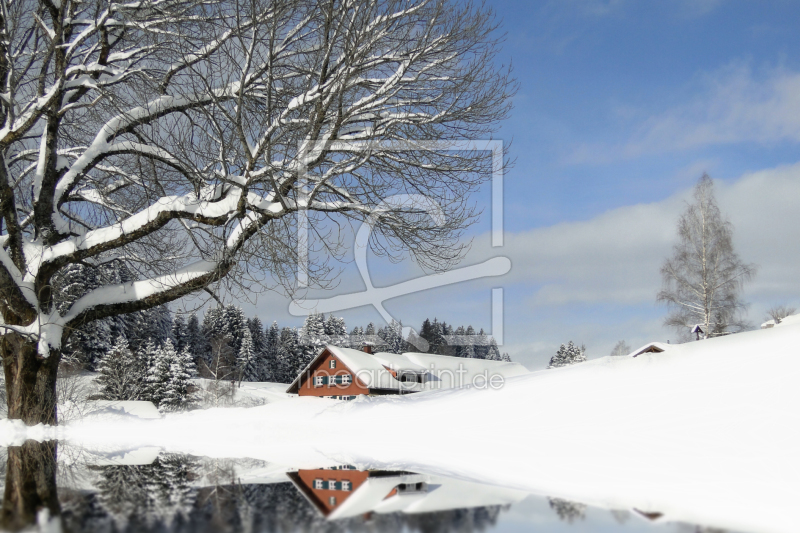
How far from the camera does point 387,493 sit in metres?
3.49

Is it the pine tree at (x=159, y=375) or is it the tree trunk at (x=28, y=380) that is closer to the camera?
the tree trunk at (x=28, y=380)

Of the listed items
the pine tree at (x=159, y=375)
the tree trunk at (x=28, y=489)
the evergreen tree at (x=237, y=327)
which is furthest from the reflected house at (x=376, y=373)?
the tree trunk at (x=28, y=489)

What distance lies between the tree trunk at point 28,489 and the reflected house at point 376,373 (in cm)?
3283

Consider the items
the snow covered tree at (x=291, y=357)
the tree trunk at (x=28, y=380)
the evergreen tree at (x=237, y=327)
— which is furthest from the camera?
the snow covered tree at (x=291, y=357)

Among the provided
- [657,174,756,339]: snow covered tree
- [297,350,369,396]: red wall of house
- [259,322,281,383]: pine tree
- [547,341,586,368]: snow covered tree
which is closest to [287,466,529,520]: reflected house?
[657,174,756,339]: snow covered tree

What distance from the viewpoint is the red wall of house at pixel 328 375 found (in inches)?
1644

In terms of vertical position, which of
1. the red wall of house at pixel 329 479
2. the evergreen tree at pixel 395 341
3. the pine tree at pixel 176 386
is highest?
the evergreen tree at pixel 395 341

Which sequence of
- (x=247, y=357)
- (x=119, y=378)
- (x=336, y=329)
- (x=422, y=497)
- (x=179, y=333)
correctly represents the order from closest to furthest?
1. (x=422, y=497)
2. (x=119, y=378)
3. (x=247, y=357)
4. (x=179, y=333)
5. (x=336, y=329)

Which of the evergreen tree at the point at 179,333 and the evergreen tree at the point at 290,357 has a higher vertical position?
the evergreen tree at the point at 179,333

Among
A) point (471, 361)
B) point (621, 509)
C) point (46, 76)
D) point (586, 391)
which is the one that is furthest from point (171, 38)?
point (471, 361)

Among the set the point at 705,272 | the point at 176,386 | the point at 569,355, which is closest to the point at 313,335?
the point at 176,386

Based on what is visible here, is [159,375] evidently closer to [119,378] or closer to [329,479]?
[119,378]

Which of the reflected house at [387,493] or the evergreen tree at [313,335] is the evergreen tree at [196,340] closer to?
the evergreen tree at [313,335]

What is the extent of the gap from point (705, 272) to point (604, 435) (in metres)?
19.4
